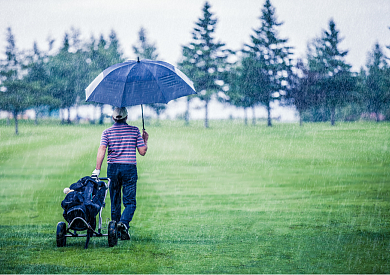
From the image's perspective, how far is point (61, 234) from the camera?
6.16 metres

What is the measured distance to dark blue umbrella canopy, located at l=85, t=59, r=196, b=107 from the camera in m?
6.39

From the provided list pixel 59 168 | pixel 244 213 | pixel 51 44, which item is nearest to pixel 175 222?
pixel 244 213

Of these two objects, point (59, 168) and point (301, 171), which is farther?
point (59, 168)

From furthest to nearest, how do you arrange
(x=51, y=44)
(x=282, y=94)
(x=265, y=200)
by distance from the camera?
(x=51, y=44) → (x=282, y=94) → (x=265, y=200)

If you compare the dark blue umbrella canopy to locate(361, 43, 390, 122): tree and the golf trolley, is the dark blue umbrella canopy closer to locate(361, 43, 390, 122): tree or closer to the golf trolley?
the golf trolley

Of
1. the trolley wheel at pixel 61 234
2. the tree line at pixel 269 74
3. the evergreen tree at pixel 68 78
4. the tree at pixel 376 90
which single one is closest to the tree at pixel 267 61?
the tree line at pixel 269 74

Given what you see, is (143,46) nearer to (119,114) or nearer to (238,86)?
(238,86)

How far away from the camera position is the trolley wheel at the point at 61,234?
6105mm

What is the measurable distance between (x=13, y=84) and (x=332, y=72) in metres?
38.1

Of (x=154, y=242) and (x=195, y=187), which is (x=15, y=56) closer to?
(x=195, y=187)

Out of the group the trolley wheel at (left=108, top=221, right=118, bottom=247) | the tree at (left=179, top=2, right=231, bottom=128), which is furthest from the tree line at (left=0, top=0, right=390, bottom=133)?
the trolley wheel at (left=108, top=221, right=118, bottom=247)

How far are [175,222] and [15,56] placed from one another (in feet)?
167

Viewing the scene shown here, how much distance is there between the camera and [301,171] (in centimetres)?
1688

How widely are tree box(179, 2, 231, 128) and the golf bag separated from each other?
5348cm
